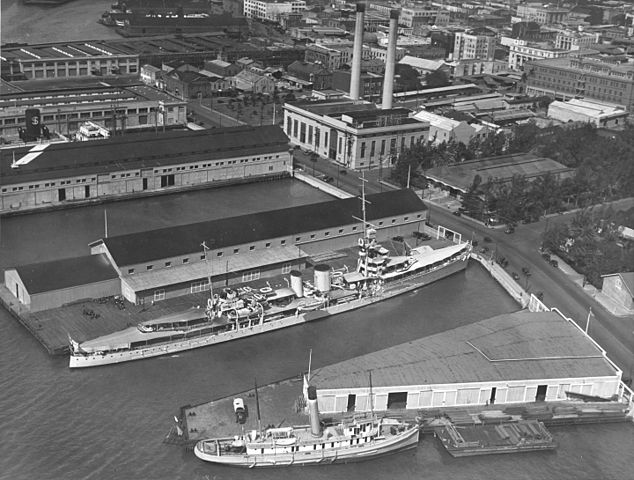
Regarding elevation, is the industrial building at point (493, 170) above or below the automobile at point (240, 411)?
above

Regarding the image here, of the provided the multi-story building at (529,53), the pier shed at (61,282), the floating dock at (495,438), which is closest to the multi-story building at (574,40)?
the multi-story building at (529,53)

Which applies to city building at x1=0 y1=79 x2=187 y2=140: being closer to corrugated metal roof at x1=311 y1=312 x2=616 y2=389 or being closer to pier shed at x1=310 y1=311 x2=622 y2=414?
corrugated metal roof at x1=311 y1=312 x2=616 y2=389

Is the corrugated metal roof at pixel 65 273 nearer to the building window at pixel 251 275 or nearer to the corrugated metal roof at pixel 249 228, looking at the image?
the corrugated metal roof at pixel 249 228

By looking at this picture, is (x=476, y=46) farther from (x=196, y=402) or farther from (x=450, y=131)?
(x=196, y=402)

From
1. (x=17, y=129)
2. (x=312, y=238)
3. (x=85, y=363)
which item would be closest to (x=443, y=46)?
(x=17, y=129)

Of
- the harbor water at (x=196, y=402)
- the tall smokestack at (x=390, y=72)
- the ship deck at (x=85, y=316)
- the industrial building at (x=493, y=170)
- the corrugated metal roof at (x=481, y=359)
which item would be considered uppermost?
the tall smokestack at (x=390, y=72)

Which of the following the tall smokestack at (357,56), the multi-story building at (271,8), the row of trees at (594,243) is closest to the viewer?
the row of trees at (594,243)
